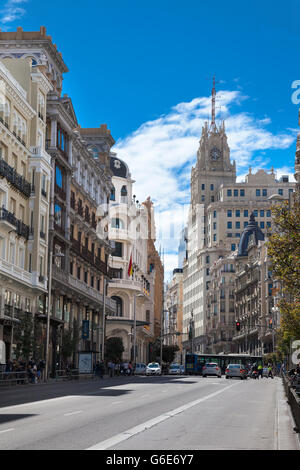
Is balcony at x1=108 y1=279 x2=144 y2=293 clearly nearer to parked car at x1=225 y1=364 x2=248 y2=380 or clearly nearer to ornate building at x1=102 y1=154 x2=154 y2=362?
ornate building at x1=102 y1=154 x2=154 y2=362

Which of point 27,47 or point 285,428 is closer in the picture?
point 285,428

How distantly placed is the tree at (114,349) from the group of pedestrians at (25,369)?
116 feet

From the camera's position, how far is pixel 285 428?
16609 millimetres

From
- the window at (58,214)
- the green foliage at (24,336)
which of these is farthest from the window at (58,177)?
the green foliage at (24,336)

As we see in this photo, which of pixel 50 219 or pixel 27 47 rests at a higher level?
pixel 27 47

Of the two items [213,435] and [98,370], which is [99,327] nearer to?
[98,370]

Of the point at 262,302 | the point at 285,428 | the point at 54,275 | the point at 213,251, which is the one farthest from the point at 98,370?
the point at 213,251

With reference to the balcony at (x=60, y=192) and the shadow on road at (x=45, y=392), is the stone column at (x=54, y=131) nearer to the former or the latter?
the balcony at (x=60, y=192)

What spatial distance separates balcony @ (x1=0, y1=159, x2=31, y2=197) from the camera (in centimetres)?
4486

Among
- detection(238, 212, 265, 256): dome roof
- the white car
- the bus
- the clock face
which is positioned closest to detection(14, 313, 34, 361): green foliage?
the white car

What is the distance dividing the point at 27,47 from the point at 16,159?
16.0 metres

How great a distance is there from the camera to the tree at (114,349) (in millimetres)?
81812

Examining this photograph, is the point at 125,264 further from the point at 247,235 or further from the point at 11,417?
the point at 11,417

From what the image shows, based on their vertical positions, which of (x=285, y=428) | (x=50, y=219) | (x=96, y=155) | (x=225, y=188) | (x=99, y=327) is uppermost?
(x=225, y=188)
